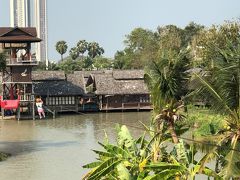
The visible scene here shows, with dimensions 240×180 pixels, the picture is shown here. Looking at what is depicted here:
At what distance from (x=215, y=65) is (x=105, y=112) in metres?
41.2

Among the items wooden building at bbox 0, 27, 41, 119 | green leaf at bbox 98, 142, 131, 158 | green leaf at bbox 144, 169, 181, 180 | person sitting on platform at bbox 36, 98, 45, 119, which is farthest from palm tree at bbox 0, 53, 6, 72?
green leaf at bbox 144, 169, 181, 180

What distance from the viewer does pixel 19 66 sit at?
4622cm

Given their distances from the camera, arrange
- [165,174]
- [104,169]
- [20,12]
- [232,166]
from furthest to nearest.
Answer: [20,12], [104,169], [165,174], [232,166]

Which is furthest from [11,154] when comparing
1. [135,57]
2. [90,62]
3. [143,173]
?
[90,62]

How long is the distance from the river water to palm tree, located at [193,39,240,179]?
11177 mm

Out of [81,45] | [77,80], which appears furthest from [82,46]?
[77,80]

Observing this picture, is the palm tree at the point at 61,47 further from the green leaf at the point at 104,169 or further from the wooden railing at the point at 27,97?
the green leaf at the point at 104,169

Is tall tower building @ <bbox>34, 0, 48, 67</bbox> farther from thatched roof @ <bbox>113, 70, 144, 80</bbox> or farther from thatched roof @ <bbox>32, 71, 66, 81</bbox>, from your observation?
thatched roof @ <bbox>113, 70, 144, 80</bbox>

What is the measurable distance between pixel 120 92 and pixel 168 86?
125 feet

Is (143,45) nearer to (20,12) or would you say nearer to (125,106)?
(125,106)

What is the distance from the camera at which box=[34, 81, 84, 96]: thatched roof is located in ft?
165

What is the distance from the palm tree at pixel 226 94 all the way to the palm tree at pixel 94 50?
340ft

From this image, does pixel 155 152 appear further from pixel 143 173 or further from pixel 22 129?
pixel 22 129

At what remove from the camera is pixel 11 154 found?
88.4 feet
